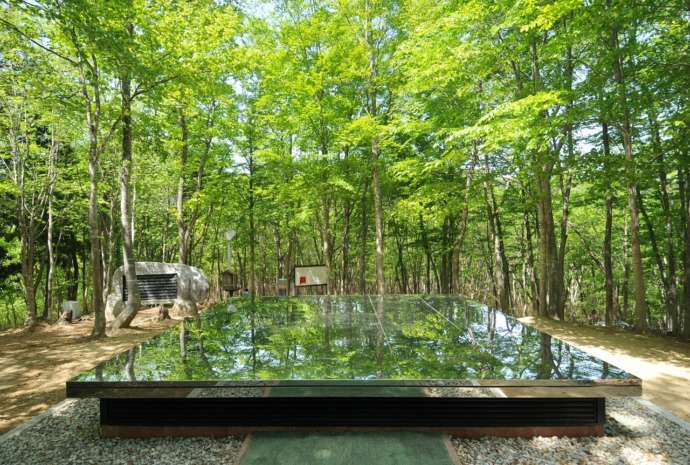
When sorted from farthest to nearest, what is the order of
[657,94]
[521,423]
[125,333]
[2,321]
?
[2,321], [125,333], [657,94], [521,423]

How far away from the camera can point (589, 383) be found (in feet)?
9.45

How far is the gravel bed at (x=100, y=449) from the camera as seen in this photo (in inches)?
114

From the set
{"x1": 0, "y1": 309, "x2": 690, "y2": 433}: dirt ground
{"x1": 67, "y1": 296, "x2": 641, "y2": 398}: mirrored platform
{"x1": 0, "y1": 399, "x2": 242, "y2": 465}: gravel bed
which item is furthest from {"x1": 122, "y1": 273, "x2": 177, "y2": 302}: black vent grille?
{"x1": 0, "y1": 399, "x2": 242, "y2": 465}: gravel bed

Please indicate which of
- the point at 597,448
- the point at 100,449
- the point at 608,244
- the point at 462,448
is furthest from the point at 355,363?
the point at 608,244

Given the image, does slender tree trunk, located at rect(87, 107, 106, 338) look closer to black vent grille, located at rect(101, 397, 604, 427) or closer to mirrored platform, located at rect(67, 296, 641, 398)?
mirrored platform, located at rect(67, 296, 641, 398)

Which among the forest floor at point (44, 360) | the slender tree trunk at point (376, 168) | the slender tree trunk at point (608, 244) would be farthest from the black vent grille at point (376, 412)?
the slender tree trunk at point (608, 244)

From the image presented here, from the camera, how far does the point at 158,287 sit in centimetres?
1147

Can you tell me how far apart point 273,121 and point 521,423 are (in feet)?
37.0

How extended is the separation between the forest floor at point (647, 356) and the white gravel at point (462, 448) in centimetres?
102

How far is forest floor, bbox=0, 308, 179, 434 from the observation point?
4.43 m

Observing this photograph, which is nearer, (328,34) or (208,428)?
(208,428)

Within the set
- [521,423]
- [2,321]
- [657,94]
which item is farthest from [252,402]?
[2,321]

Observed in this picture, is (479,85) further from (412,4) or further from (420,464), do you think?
(420,464)

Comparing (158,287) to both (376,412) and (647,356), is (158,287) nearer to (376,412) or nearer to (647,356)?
(376,412)
